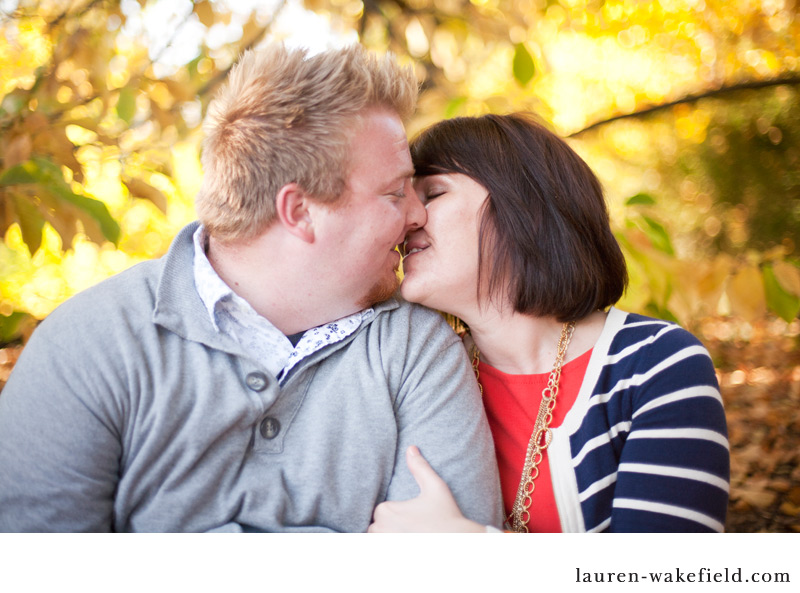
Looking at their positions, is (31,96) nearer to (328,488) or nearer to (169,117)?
(169,117)

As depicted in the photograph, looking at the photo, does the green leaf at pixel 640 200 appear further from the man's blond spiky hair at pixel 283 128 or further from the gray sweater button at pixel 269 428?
the gray sweater button at pixel 269 428

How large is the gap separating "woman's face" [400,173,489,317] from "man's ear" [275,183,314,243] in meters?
0.32

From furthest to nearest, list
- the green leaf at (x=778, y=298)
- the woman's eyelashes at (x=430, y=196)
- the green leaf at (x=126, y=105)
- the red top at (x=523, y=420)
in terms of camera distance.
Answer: the green leaf at (x=126, y=105) → the green leaf at (x=778, y=298) → the woman's eyelashes at (x=430, y=196) → the red top at (x=523, y=420)

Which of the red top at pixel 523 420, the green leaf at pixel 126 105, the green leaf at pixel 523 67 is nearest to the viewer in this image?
the red top at pixel 523 420

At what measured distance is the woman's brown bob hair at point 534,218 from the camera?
5.35ft

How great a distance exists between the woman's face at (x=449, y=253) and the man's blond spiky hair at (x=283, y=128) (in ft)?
0.99

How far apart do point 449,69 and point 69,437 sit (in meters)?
2.59

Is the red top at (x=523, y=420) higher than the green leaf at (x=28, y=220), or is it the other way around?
the green leaf at (x=28, y=220)

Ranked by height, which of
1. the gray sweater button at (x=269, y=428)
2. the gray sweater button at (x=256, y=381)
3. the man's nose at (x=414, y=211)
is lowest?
the gray sweater button at (x=269, y=428)

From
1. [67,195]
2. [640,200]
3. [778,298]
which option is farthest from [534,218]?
[67,195]

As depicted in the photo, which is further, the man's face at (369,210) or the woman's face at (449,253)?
the woman's face at (449,253)

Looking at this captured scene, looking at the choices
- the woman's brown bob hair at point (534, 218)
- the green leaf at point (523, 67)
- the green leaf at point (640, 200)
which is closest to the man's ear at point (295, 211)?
the woman's brown bob hair at point (534, 218)

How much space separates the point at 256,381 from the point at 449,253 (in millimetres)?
617

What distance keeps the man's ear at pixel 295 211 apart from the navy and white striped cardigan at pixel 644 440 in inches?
32.0
